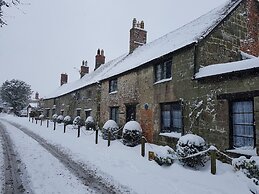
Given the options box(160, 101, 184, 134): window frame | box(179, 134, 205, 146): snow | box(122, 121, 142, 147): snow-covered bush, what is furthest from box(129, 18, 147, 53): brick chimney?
box(179, 134, 205, 146): snow

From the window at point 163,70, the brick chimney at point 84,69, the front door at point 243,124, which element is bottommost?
the front door at point 243,124

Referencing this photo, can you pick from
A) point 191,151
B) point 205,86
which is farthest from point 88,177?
point 205,86

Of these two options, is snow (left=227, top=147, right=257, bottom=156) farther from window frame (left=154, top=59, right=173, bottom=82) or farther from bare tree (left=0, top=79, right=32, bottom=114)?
bare tree (left=0, top=79, right=32, bottom=114)

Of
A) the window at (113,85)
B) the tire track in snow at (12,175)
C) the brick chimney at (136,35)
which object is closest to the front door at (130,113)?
the window at (113,85)

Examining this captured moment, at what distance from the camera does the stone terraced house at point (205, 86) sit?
29.4 ft

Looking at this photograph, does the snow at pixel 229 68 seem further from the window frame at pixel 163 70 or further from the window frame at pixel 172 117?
the window frame at pixel 163 70

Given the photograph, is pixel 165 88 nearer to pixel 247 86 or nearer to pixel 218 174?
pixel 247 86

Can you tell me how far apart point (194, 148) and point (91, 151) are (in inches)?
209

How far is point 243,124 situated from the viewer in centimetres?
896

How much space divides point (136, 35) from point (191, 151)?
1705 cm

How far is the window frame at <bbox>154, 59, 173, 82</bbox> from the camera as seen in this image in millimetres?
13208

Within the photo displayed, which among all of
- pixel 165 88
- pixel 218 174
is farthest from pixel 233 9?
pixel 218 174

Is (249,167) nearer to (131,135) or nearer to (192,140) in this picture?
(192,140)

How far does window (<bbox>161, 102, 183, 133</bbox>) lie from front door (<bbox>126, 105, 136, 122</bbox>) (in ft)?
10.5
